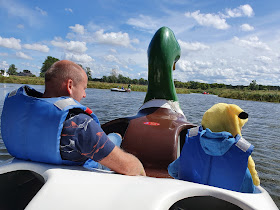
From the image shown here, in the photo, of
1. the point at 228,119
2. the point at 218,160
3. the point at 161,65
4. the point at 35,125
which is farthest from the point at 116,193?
the point at 161,65

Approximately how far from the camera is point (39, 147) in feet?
4.45

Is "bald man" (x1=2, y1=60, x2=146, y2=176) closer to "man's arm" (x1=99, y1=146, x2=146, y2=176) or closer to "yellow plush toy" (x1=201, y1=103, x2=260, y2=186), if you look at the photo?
"man's arm" (x1=99, y1=146, x2=146, y2=176)

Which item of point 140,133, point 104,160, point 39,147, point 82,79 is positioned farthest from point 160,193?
point 140,133

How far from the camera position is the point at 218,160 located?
4.91 feet

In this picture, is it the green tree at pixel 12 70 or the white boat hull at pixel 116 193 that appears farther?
the green tree at pixel 12 70

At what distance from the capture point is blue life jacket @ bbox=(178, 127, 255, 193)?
1.41 meters

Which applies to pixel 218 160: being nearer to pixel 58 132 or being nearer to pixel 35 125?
pixel 58 132

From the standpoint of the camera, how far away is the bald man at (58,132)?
1326mm

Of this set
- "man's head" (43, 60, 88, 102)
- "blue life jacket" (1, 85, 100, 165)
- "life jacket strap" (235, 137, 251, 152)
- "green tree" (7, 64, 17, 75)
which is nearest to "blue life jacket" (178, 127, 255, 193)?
"life jacket strap" (235, 137, 251, 152)

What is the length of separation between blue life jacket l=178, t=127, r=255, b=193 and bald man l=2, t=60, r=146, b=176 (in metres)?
0.39

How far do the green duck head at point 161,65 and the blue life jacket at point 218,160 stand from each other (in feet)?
6.23

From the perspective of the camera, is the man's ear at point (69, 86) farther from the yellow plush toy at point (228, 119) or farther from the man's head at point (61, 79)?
the yellow plush toy at point (228, 119)

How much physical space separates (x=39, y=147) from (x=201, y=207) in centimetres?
90

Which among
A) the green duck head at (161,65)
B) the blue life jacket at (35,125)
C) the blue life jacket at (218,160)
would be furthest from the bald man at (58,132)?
the green duck head at (161,65)
